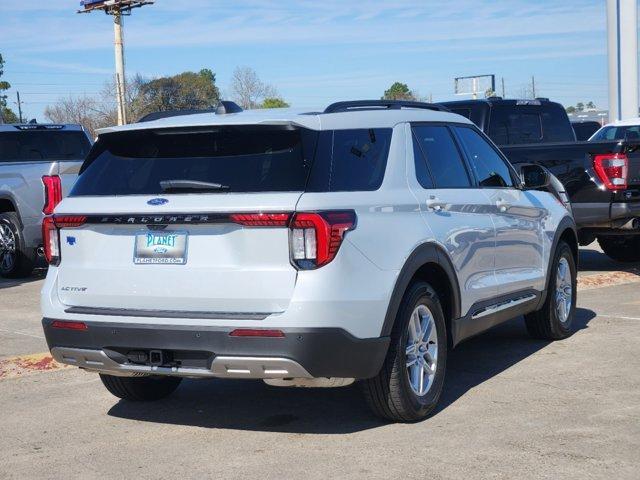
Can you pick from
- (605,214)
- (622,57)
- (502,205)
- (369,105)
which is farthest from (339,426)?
(622,57)

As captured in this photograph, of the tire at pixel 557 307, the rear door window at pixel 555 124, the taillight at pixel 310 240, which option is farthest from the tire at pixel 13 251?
the taillight at pixel 310 240

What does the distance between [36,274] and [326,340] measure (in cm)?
1001

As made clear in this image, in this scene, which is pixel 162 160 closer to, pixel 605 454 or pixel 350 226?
pixel 350 226

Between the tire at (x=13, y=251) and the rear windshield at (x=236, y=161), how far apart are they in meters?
7.88

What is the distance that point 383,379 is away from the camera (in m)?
5.62

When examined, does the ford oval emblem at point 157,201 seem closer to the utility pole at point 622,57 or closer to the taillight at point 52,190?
the taillight at point 52,190

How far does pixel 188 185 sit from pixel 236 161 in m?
0.28

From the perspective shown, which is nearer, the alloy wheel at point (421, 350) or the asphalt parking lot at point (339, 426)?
the asphalt parking lot at point (339, 426)

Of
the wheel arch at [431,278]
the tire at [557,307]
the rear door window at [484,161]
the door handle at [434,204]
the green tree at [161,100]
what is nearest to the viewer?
the wheel arch at [431,278]

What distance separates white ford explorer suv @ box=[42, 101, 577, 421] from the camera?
5137 mm

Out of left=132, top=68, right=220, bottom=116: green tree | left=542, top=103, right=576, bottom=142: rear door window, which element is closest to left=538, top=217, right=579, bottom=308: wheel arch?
left=542, top=103, right=576, bottom=142: rear door window

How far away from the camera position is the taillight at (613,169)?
11398mm

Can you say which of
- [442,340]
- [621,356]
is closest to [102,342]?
[442,340]

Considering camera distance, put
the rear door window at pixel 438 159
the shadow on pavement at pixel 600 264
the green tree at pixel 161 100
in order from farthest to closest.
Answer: the green tree at pixel 161 100, the shadow on pavement at pixel 600 264, the rear door window at pixel 438 159
